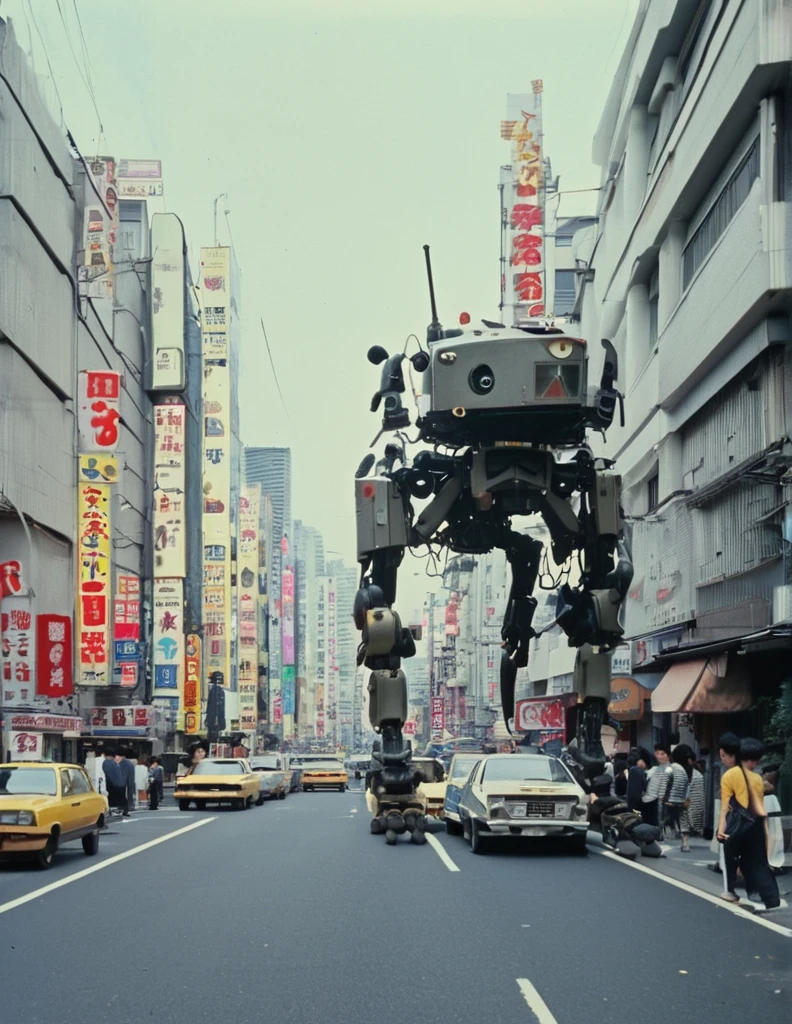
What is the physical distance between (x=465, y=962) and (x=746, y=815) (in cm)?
387

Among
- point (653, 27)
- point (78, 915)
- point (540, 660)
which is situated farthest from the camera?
point (540, 660)

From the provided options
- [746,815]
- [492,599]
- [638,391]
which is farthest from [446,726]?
[746,815]

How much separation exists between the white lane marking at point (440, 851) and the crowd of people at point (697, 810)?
7.04 feet

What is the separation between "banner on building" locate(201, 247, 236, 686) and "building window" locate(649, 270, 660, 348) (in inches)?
1876

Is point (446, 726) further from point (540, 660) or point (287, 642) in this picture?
point (540, 660)

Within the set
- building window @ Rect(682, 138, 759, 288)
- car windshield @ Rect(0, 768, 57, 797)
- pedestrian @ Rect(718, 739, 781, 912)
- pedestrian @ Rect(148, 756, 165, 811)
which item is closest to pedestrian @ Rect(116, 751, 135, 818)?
pedestrian @ Rect(148, 756, 165, 811)

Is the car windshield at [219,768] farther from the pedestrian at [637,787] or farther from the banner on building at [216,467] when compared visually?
the banner on building at [216,467]

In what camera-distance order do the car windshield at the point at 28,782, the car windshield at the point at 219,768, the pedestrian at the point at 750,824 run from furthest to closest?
the car windshield at the point at 219,768 → the car windshield at the point at 28,782 → the pedestrian at the point at 750,824

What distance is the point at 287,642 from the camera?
145 metres

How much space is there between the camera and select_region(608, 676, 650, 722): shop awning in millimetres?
33375

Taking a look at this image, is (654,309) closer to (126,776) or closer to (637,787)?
(126,776)

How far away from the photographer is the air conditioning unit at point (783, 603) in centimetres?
2008

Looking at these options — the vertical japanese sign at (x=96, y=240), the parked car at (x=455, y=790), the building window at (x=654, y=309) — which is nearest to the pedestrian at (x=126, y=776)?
the parked car at (x=455, y=790)

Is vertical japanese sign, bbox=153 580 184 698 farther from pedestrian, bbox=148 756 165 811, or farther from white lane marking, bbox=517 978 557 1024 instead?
white lane marking, bbox=517 978 557 1024
